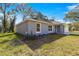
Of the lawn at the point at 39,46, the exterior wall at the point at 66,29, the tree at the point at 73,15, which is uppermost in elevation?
the tree at the point at 73,15

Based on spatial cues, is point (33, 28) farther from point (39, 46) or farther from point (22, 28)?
point (39, 46)

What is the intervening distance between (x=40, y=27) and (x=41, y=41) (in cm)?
27

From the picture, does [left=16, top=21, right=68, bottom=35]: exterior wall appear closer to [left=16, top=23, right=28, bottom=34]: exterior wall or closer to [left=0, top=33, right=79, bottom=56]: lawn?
[left=16, top=23, right=28, bottom=34]: exterior wall

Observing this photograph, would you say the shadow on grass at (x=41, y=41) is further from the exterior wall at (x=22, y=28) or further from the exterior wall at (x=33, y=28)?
the exterior wall at (x=22, y=28)

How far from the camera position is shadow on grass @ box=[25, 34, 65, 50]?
185 inches

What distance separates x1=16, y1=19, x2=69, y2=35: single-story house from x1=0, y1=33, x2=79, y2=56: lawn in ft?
0.37

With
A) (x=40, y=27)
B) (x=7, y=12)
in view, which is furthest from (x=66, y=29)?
(x=7, y=12)

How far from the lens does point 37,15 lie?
4.73m

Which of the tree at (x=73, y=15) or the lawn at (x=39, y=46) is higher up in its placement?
the tree at (x=73, y=15)

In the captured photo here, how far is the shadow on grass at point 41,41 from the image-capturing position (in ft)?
15.4

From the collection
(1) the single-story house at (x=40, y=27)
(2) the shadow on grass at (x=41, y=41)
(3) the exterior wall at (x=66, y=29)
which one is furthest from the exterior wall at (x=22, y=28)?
(3) the exterior wall at (x=66, y=29)

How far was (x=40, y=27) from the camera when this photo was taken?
15.7 feet

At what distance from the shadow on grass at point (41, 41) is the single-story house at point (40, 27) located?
9 cm

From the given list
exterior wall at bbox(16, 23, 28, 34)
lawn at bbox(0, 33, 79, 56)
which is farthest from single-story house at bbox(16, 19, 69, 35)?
lawn at bbox(0, 33, 79, 56)
